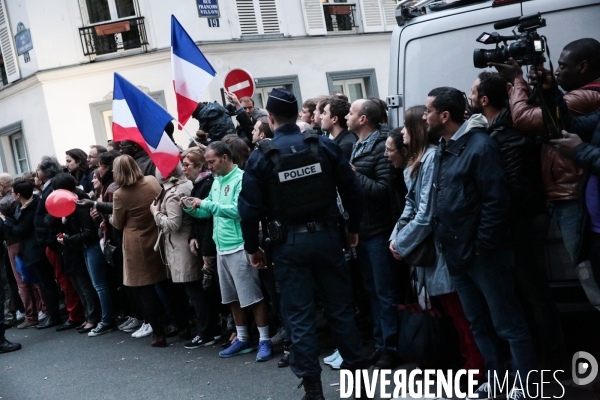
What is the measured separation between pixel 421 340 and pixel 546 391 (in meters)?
0.90

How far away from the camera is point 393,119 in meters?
6.15

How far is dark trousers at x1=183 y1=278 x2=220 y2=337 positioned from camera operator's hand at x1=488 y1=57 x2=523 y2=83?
3.93 m

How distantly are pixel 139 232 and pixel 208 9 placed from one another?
11.8 meters

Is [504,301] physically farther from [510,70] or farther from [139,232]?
[139,232]

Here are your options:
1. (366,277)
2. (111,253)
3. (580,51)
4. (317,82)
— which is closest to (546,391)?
(366,277)

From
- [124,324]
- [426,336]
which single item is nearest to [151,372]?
[124,324]

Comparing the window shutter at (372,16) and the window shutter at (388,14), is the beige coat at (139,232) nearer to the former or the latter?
the window shutter at (372,16)

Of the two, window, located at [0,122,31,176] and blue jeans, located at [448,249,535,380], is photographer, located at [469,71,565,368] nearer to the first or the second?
blue jeans, located at [448,249,535,380]

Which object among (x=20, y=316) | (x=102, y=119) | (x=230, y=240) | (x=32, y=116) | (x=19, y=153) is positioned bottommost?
(x=20, y=316)

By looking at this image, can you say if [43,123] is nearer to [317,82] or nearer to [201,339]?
[317,82]

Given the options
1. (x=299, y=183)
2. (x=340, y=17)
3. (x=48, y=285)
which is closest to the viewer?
(x=299, y=183)

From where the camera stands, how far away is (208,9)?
18.8 metres

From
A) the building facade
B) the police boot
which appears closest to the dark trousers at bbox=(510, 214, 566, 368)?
the police boot

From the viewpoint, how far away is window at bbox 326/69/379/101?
21.1 m
